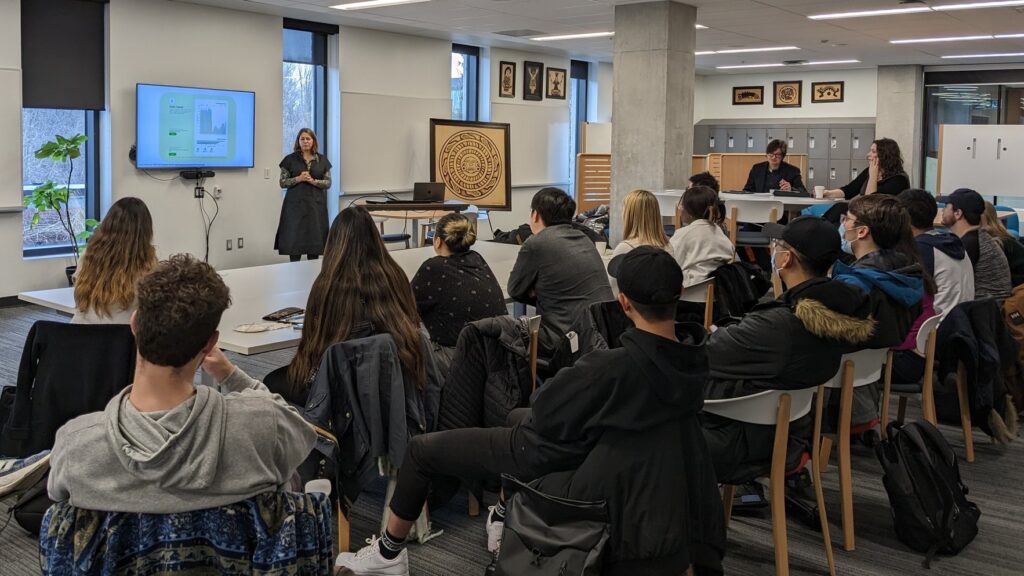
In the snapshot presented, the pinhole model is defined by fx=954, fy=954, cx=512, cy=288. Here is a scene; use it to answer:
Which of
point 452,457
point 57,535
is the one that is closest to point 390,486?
point 452,457

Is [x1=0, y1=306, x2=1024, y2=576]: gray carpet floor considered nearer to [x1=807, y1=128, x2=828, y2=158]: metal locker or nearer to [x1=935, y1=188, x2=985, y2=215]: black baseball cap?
[x1=935, y1=188, x2=985, y2=215]: black baseball cap

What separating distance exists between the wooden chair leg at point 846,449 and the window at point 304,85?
335 inches

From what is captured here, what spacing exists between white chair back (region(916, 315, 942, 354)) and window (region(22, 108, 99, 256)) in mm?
7226

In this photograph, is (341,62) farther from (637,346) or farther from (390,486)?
(637,346)

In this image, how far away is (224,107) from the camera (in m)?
9.62

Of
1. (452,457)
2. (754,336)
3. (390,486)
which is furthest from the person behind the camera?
(390,486)

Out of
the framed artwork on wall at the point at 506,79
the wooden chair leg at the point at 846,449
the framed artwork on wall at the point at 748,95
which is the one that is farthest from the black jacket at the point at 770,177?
the framed artwork on wall at the point at 748,95

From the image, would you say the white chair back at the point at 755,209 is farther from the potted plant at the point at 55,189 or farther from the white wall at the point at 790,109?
the white wall at the point at 790,109

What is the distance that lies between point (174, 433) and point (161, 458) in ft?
0.18

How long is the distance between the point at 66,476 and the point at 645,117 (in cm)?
779

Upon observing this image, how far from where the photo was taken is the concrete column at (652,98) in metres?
8.75

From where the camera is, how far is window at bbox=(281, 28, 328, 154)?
10.7m

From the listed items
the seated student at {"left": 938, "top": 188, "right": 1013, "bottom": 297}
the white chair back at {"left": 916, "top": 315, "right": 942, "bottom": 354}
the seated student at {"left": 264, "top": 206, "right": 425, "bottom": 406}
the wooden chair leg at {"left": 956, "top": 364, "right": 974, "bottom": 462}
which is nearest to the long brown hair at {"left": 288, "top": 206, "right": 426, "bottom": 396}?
the seated student at {"left": 264, "top": 206, "right": 425, "bottom": 406}

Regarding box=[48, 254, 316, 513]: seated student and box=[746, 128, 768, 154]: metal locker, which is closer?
box=[48, 254, 316, 513]: seated student
